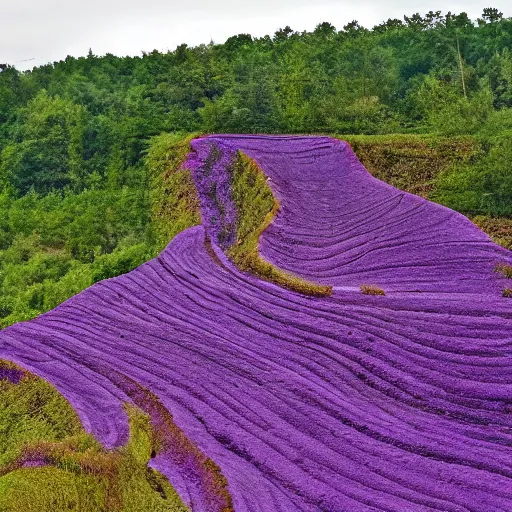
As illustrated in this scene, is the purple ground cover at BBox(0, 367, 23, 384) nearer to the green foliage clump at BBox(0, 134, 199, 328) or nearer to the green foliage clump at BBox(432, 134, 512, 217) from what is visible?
the green foliage clump at BBox(0, 134, 199, 328)

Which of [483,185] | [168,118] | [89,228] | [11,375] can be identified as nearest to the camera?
[11,375]

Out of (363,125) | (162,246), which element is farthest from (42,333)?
(363,125)

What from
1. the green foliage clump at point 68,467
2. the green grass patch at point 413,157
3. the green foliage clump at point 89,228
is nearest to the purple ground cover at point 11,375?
the green foliage clump at point 68,467

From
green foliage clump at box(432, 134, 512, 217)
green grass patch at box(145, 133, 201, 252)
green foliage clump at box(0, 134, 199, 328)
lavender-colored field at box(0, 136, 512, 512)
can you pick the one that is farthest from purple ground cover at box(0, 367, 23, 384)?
green foliage clump at box(432, 134, 512, 217)

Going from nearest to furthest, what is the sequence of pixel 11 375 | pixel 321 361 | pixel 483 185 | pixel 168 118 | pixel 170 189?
pixel 321 361
pixel 11 375
pixel 483 185
pixel 170 189
pixel 168 118

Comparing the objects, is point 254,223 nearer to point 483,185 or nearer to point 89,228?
point 89,228

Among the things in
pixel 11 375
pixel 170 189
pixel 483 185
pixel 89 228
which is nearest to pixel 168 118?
pixel 170 189

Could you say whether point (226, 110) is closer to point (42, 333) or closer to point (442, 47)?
point (42, 333)

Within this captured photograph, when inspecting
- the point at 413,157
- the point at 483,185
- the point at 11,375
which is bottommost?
the point at 11,375
